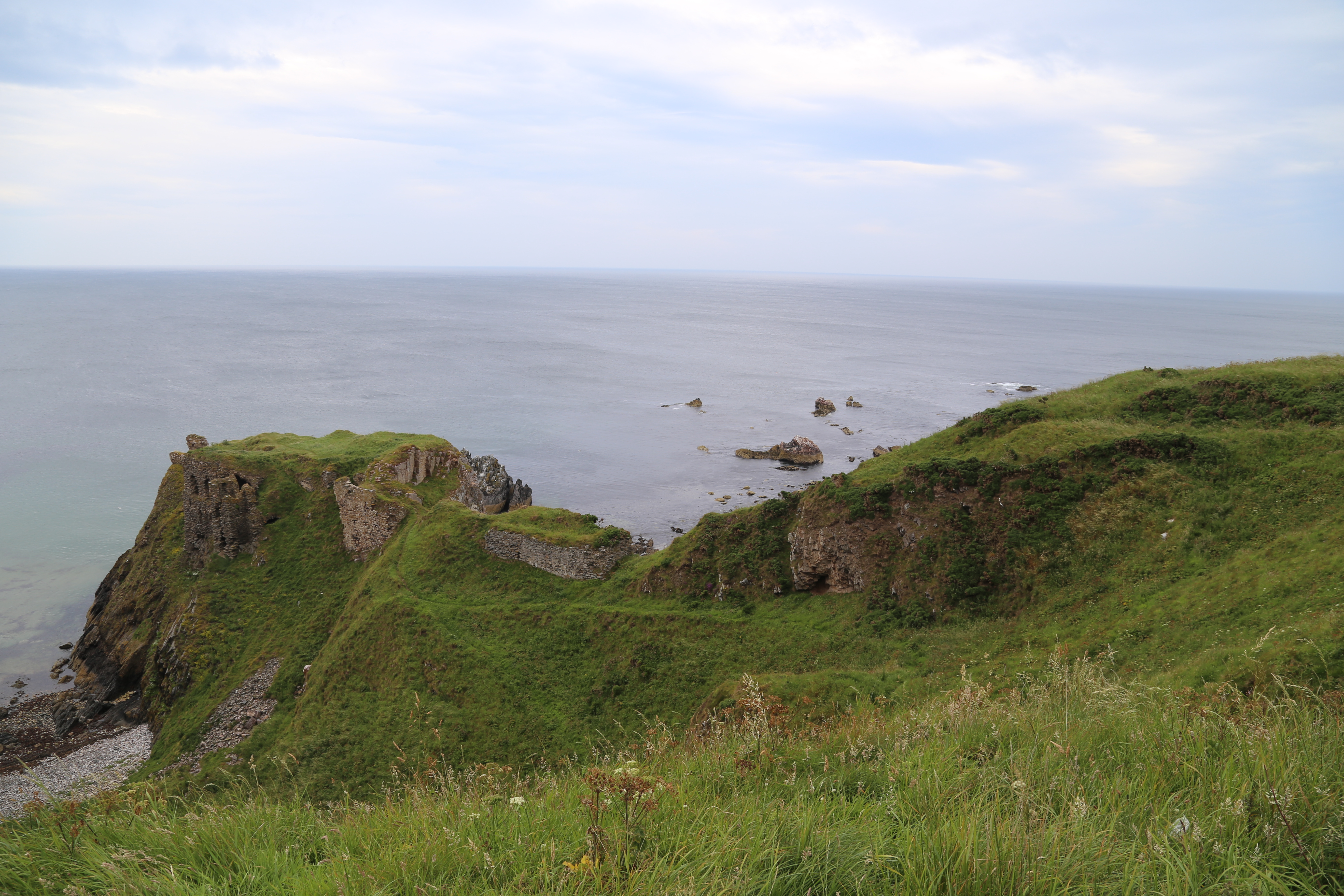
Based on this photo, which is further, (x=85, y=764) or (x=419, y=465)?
(x=419, y=465)

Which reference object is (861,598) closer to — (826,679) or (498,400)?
(826,679)

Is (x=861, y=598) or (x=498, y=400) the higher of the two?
(x=498, y=400)

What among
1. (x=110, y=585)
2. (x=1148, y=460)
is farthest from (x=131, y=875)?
(x=110, y=585)

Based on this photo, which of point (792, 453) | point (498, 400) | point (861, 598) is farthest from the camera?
point (498, 400)

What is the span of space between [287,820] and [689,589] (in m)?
25.2

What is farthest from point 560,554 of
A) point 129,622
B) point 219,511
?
point 129,622

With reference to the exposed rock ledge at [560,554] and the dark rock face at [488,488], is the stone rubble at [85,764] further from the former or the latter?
the dark rock face at [488,488]

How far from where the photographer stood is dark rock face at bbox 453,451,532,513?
1877 inches

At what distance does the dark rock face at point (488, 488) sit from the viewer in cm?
4769

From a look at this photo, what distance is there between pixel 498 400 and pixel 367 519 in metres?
62.2

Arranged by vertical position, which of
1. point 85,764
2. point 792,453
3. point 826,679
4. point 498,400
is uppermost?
point 498,400

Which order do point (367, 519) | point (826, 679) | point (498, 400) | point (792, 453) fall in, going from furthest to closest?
1. point (498, 400)
2. point (792, 453)
3. point (367, 519)
4. point (826, 679)

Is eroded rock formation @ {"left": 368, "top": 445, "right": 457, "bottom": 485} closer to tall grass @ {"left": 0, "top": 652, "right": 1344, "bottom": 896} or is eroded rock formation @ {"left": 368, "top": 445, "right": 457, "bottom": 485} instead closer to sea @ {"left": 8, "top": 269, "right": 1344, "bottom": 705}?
sea @ {"left": 8, "top": 269, "right": 1344, "bottom": 705}

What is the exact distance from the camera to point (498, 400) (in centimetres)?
10188
